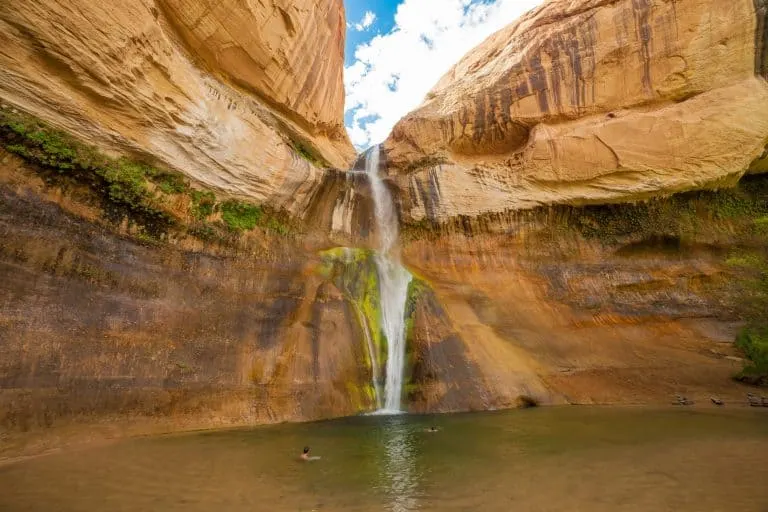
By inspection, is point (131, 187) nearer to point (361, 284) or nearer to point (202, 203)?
point (202, 203)

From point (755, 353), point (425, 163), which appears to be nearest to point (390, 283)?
point (425, 163)

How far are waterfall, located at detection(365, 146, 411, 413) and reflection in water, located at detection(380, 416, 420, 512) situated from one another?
124 inches

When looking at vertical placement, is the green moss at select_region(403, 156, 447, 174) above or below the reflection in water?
above

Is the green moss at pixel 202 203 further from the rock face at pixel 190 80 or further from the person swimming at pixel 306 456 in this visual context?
the person swimming at pixel 306 456

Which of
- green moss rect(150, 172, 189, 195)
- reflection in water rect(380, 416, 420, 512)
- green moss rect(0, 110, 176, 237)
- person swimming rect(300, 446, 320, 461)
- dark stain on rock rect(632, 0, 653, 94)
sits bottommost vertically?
reflection in water rect(380, 416, 420, 512)

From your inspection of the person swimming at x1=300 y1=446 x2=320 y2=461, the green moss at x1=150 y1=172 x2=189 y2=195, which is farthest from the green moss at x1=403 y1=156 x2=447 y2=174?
the person swimming at x1=300 y1=446 x2=320 y2=461

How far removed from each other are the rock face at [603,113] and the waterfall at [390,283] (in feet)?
3.76

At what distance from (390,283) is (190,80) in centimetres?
941

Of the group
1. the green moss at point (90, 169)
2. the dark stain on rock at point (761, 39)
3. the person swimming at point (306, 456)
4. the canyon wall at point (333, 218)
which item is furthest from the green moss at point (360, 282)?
the dark stain on rock at point (761, 39)

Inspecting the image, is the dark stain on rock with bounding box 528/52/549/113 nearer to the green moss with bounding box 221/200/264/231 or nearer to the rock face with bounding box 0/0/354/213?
the rock face with bounding box 0/0/354/213

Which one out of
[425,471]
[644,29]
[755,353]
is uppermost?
[644,29]

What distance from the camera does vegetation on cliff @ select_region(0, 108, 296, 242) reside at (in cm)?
823

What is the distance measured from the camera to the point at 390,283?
50.9 feet

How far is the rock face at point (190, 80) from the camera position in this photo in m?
8.09
